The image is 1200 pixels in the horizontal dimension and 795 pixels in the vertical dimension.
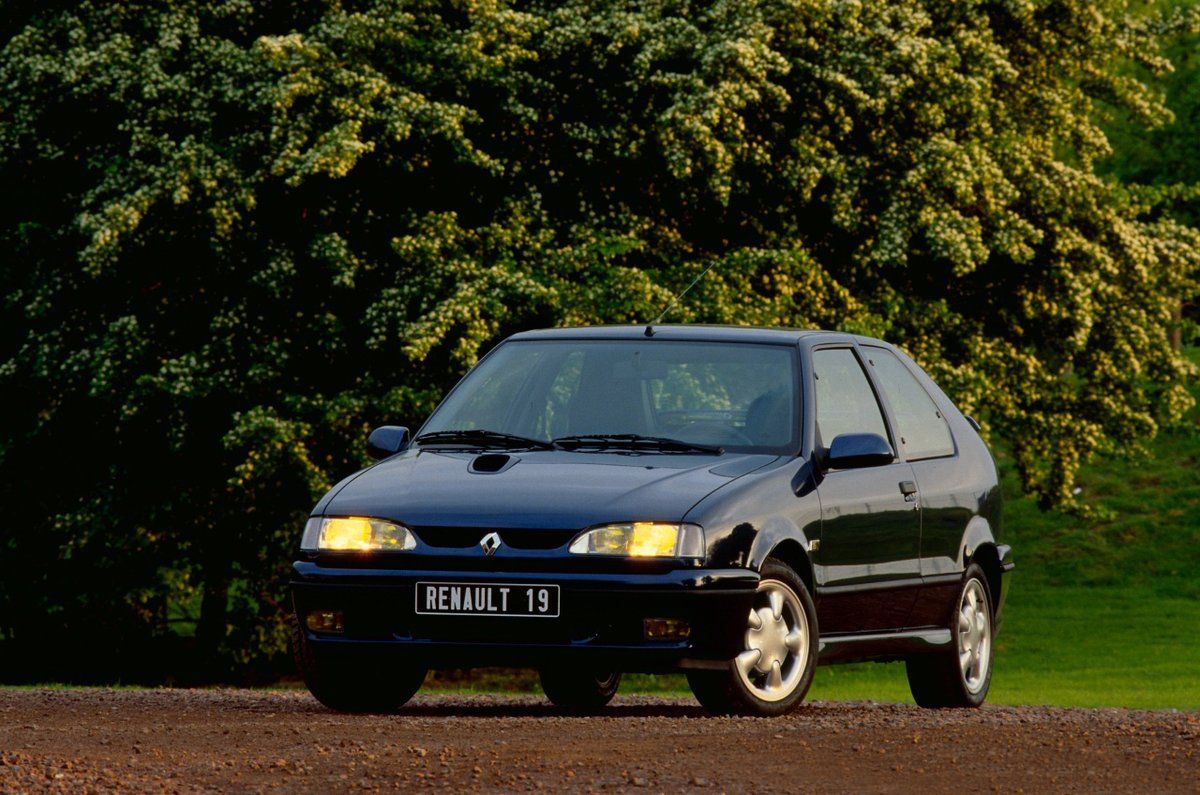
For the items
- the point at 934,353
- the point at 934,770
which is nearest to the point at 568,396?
the point at 934,770

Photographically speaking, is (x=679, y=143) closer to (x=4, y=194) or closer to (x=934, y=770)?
(x=4, y=194)

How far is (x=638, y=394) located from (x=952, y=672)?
221 centimetres

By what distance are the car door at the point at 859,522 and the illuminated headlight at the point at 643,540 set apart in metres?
0.92

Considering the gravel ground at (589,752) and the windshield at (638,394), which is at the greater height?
the windshield at (638,394)

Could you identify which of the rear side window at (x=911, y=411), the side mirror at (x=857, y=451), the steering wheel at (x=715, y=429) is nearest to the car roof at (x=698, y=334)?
the rear side window at (x=911, y=411)

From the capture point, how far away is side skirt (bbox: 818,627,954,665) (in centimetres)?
845

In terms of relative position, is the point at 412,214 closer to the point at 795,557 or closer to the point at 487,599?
the point at 795,557

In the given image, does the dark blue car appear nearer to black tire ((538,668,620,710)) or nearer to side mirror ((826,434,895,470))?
side mirror ((826,434,895,470))

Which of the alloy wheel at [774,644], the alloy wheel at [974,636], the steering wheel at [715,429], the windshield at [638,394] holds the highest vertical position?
the windshield at [638,394]

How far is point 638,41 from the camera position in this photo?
1945 cm

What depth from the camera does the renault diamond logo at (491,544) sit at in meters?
7.65

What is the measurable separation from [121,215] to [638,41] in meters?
5.19

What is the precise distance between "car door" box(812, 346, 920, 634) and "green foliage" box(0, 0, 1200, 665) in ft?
27.8

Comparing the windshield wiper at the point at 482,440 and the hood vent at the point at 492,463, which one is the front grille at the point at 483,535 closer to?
the hood vent at the point at 492,463
